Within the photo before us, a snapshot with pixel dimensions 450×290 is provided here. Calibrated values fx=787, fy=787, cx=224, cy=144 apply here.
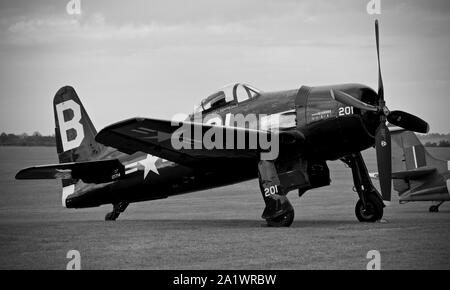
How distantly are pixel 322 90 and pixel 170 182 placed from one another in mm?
3912

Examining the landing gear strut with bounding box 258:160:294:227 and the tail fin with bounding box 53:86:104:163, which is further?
the tail fin with bounding box 53:86:104:163

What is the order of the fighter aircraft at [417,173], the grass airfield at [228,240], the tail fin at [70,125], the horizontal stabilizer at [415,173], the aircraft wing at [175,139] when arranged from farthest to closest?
the horizontal stabilizer at [415,173], the fighter aircraft at [417,173], the tail fin at [70,125], the aircraft wing at [175,139], the grass airfield at [228,240]

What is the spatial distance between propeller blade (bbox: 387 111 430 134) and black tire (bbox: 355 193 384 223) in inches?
64.6

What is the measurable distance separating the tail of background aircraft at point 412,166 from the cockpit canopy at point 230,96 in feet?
14.9

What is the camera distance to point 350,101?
1459 centimetres

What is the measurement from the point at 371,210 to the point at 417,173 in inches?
164

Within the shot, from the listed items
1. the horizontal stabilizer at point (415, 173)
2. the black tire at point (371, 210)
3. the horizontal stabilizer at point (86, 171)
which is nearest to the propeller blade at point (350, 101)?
the black tire at point (371, 210)

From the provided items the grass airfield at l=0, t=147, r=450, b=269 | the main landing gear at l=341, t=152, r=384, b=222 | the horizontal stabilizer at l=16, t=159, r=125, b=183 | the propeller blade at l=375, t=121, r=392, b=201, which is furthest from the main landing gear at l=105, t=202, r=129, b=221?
the propeller blade at l=375, t=121, r=392, b=201

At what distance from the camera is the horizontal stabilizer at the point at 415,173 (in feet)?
65.1

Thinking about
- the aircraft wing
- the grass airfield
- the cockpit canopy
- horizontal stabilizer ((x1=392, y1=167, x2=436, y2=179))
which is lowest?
the grass airfield

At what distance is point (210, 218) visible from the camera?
19.2m

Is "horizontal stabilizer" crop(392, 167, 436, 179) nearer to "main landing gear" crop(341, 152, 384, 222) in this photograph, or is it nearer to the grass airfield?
the grass airfield

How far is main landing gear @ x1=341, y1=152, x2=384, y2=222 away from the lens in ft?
53.3

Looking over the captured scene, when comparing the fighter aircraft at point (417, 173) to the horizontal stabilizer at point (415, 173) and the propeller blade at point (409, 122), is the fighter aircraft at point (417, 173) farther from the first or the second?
the propeller blade at point (409, 122)
